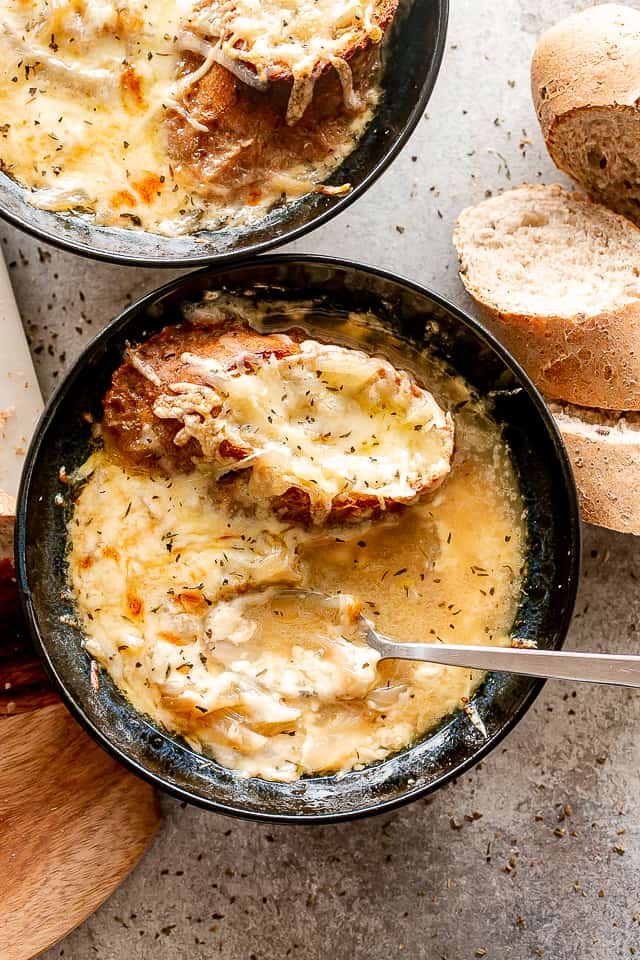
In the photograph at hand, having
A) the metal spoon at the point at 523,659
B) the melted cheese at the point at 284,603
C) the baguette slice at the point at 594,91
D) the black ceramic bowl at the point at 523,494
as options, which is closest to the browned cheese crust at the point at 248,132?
the black ceramic bowl at the point at 523,494

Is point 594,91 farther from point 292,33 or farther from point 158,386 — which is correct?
point 158,386

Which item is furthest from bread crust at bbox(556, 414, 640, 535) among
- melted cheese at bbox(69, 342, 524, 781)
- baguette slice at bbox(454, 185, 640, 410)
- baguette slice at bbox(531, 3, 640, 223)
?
baguette slice at bbox(531, 3, 640, 223)

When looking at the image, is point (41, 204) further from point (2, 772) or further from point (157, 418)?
point (2, 772)

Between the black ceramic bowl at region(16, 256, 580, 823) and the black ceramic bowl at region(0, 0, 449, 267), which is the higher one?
the black ceramic bowl at region(0, 0, 449, 267)

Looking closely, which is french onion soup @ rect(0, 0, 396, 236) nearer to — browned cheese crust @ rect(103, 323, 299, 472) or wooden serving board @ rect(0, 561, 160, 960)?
browned cheese crust @ rect(103, 323, 299, 472)

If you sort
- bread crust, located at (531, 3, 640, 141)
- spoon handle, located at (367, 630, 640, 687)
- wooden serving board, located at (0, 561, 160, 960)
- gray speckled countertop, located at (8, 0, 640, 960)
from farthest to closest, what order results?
gray speckled countertop, located at (8, 0, 640, 960), wooden serving board, located at (0, 561, 160, 960), bread crust, located at (531, 3, 640, 141), spoon handle, located at (367, 630, 640, 687)

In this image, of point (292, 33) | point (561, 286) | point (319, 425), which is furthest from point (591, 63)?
point (319, 425)

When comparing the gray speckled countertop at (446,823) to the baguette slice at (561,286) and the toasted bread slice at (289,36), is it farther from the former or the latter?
the toasted bread slice at (289,36)
